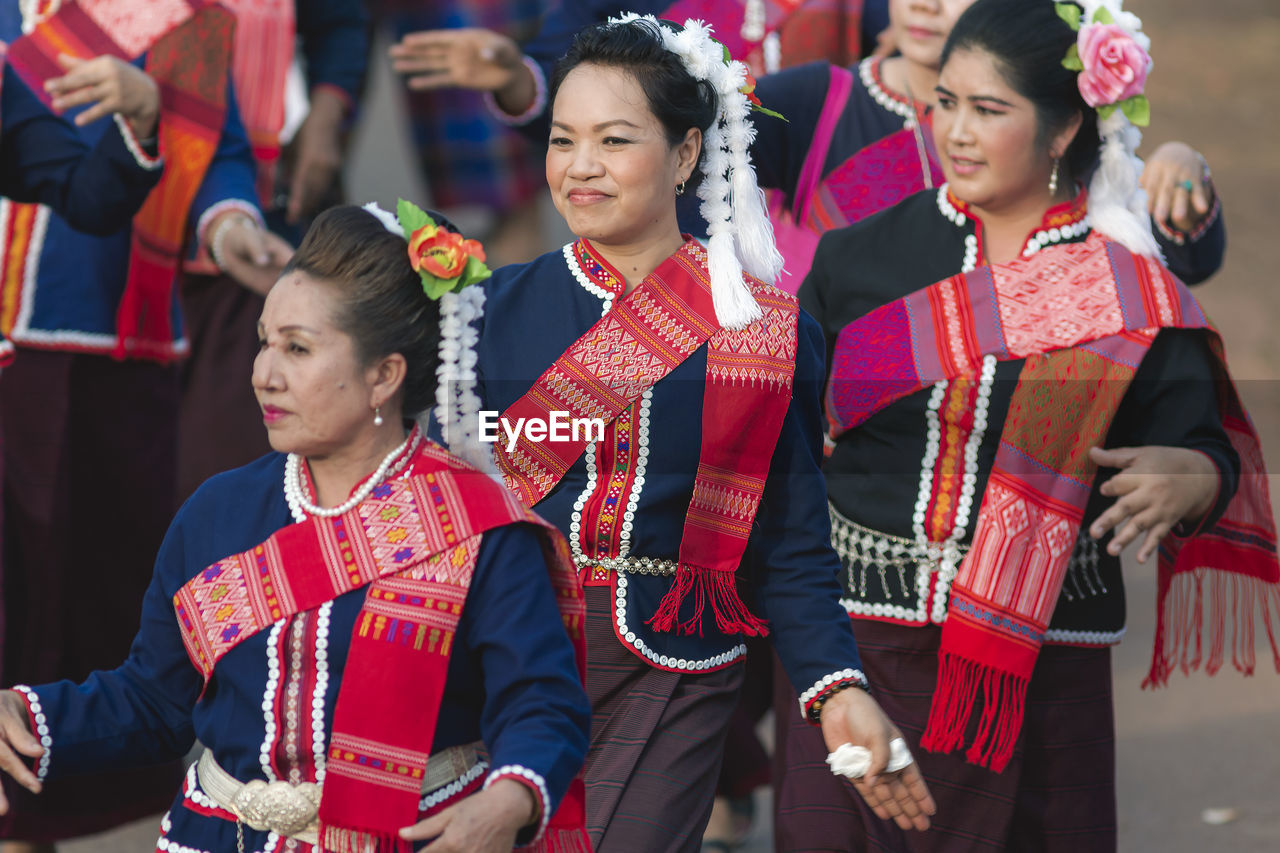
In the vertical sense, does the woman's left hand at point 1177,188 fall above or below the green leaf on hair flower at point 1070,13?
below

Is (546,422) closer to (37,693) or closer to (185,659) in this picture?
(185,659)

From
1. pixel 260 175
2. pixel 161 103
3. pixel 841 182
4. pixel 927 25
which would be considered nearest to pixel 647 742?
pixel 841 182

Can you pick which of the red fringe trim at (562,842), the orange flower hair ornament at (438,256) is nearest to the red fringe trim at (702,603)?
the red fringe trim at (562,842)

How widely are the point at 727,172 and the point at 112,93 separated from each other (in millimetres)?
1554

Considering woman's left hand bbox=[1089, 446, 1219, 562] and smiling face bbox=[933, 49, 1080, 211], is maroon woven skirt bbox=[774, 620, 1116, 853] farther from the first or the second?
smiling face bbox=[933, 49, 1080, 211]

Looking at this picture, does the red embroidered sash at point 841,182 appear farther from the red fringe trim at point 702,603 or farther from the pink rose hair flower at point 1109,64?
the red fringe trim at point 702,603

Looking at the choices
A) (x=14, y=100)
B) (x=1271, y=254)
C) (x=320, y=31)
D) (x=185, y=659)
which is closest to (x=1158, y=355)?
(x=185, y=659)

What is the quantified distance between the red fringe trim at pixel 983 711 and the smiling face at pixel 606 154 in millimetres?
1057

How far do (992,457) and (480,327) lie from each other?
3.41 ft

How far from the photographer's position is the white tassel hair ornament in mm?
3143

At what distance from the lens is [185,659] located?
2615mm

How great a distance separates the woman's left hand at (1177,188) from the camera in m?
3.96

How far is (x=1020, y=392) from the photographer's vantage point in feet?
11.6

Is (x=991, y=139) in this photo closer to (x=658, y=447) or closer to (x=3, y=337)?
(x=658, y=447)
